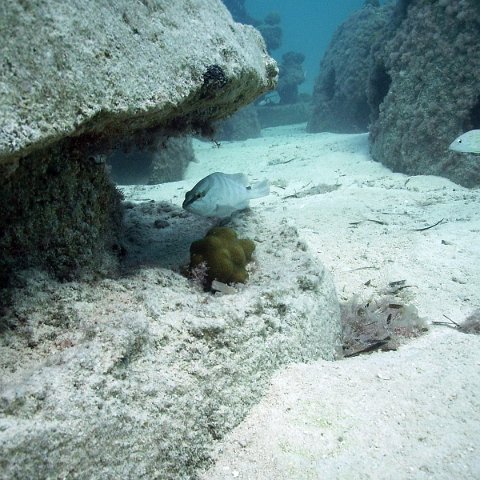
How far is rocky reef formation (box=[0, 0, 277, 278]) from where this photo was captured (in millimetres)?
1534

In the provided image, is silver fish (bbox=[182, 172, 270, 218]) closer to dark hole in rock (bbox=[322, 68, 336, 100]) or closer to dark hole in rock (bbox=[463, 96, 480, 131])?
dark hole in rock (bbox=[463, 96, 480, 131])

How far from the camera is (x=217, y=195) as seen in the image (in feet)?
12.4

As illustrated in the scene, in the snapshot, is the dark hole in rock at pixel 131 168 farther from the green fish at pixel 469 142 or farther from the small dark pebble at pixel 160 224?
the green fish at pixel 469 142

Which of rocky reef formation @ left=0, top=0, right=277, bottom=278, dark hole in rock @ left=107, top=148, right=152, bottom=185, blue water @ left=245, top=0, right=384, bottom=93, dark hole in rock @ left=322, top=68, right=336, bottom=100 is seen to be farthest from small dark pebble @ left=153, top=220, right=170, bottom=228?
blue water @ left=245, top=0, right=384, bottom=93

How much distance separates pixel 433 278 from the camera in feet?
13.8

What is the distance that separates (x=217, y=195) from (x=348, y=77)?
45.7 ft

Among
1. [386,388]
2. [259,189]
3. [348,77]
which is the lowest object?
[386,388]

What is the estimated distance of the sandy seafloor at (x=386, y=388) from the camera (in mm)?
1911

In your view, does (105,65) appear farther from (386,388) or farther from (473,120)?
(473,120)

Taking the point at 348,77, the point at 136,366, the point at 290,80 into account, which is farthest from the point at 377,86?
the point at 290,80

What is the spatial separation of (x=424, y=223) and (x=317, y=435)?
4319mm

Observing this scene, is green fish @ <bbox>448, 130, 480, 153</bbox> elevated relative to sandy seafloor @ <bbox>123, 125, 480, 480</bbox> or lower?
elevated

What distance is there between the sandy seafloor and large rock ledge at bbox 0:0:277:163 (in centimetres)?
170

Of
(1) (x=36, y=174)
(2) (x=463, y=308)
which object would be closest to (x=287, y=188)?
(2) (x=463, y=308)
